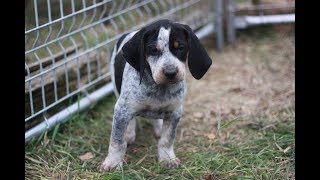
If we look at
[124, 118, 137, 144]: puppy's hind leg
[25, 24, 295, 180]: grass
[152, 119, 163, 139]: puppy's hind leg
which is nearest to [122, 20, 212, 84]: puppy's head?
[25, 24, 295, 180]: grass

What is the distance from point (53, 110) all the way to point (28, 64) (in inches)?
18.5

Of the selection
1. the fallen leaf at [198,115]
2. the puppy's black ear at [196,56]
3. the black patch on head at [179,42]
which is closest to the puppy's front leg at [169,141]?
the puppy's black ear at [196,56]

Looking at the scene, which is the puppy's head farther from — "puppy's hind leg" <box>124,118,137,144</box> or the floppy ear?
"puppy's hind leg" <box>124,118,137,144</box>

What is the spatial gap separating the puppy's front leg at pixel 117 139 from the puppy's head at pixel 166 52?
0.38 metres

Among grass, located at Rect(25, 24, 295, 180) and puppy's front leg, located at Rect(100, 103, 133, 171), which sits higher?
puppy's front leg, located at Rect(100, 103, 133, 171)

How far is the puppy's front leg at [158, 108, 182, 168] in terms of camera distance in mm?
4012

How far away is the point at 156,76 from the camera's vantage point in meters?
3.53

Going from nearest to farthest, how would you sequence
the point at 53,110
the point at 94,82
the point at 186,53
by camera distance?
the point at 186,53 → the point at 53,110 → the point at 94,82

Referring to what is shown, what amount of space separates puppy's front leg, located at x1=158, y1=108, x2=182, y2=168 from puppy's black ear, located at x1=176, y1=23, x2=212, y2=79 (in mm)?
426

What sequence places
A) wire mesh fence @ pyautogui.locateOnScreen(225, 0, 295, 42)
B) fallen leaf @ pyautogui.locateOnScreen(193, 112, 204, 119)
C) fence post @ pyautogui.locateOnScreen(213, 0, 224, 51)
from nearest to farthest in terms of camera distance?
fallen leaf @ pyautogui.locateOnScreen(193, 112, 204, 119), wire mesh fence @ pyautogui.locateOnScreen(225, 0, 295, 42), fence post @ pyautogui.locateOnScreen(213, 0, 224, 51)

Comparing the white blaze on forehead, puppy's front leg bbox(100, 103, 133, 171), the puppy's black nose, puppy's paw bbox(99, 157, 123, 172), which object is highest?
the white blaze on forehead
